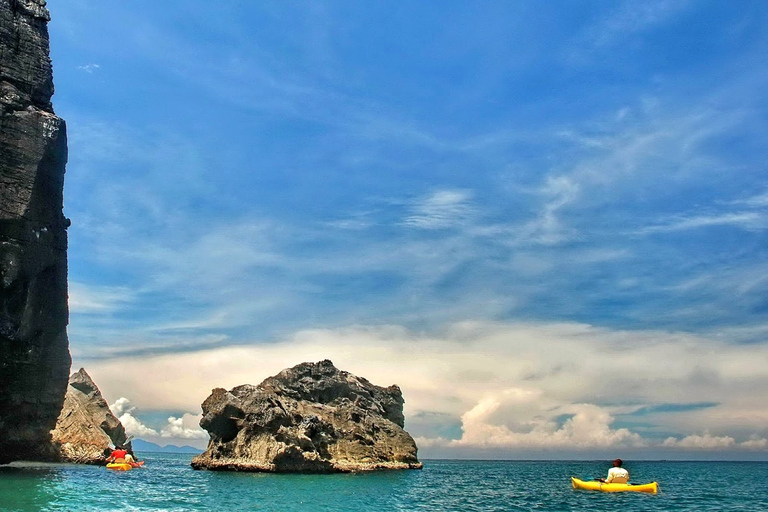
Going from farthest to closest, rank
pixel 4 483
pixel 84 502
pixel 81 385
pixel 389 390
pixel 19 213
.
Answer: pixel 389 390
pixel 81 385
pixel 19 213
pixel 4 483
pixel 84 502

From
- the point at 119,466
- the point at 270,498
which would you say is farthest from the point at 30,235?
the point at 119,466

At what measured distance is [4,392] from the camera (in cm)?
4675

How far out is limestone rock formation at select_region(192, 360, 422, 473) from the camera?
217 ft

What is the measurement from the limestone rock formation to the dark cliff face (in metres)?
21.8

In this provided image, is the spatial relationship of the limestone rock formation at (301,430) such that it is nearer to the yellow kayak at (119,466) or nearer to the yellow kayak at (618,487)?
the yellow kayak at (119,466)

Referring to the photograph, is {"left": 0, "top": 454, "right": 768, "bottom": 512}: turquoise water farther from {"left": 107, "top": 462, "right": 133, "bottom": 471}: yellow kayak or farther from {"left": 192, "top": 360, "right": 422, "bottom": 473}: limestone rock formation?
{"left": 107, "top": 462, "right": 133, "bottom": 471}: yellow kayak

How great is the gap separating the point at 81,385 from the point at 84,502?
8046 cm

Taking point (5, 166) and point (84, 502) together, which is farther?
point (5, 166)

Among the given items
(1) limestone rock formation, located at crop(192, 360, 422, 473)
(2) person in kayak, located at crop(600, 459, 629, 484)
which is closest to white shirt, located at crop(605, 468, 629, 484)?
(2) person in kayak, located at crop(600, 459, 629, 484)

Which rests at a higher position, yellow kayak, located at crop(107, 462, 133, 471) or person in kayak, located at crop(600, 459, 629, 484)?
person in kayak, located at crop(600, 459, 629, 484)

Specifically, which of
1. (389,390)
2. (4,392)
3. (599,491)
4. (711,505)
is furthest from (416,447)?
(4,392)

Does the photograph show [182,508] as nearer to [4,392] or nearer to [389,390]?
[4,392]

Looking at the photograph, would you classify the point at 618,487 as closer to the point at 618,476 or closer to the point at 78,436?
the point at 618,476

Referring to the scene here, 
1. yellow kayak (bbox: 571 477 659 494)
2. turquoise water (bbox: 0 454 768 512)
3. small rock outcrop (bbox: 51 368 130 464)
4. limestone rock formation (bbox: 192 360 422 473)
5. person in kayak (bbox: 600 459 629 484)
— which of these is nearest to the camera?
turquoise water (bbox: 0 454 768 512)
